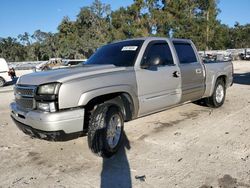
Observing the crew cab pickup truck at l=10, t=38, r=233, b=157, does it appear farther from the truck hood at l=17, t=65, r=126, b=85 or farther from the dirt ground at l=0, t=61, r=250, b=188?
the dirt ground at l=0, t=61, r=250, b=188

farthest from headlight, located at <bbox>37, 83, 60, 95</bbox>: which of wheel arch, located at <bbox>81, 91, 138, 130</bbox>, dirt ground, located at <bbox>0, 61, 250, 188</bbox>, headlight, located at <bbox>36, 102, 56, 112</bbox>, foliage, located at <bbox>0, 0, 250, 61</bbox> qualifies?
foliage, located at <bbox>0, 0, 250, 61</bbox>

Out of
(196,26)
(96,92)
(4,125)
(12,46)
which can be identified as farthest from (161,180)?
(12,46)

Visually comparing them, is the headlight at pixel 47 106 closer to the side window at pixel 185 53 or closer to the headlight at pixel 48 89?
the headlight at pixel 48 89

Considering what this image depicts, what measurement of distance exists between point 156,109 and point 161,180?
1.96 m

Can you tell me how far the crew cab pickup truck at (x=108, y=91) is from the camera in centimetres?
398

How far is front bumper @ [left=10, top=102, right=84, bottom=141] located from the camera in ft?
12.8

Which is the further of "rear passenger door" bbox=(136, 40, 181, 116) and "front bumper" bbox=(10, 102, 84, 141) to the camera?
"rear passenger door" bbox=(136, 40, 181, 116)

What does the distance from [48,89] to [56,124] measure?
1.64 feet

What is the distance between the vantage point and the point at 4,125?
22.1 feet

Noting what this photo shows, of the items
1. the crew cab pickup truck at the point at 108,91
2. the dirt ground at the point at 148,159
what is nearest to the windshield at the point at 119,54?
the crew cab pickup truck at the point at 108,91

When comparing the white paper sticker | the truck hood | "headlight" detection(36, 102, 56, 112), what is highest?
the white paper sticker

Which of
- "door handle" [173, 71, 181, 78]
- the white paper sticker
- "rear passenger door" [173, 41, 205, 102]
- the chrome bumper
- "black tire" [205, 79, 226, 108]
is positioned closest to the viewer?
the chrome bumper

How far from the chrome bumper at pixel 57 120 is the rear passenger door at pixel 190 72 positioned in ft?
8.79

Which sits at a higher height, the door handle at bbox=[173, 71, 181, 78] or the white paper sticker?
the white paper sticker
